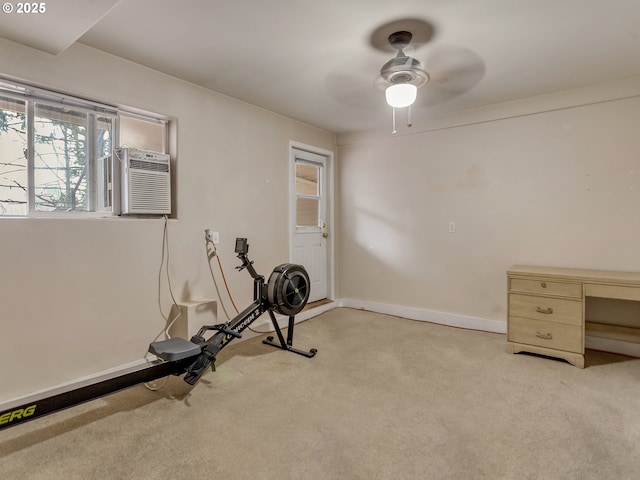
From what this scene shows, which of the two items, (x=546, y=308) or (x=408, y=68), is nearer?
(x=408, y=68)

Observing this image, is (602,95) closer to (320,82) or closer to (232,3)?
(320,82)

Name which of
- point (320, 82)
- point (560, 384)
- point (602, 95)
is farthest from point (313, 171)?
point (560, 384)

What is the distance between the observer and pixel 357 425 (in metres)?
1.96

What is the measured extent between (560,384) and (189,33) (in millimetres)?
3594

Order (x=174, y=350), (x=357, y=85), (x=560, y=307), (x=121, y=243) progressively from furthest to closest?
(x=357, y=85) < (x=560, y=307) < (x=121, y=243) < (x=174, y=350)

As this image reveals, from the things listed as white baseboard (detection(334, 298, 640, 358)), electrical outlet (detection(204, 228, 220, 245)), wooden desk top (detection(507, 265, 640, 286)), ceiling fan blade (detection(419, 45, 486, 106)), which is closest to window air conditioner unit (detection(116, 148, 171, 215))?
electrical outlet (detection(204, 228, 220, 245))

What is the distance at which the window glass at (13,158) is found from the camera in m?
2.16

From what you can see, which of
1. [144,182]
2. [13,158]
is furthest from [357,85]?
[13,158]

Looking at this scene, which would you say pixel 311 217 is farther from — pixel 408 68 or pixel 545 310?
pixel 545 310

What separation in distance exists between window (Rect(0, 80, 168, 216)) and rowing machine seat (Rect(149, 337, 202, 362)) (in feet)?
3.94

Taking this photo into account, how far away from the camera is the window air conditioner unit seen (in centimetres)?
259

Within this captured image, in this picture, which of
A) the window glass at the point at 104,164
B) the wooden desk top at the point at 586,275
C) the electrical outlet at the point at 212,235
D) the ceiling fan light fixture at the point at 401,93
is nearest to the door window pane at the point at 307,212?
the electrical outlet at the point at 212,235

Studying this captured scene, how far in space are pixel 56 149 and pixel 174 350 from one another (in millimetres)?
1666

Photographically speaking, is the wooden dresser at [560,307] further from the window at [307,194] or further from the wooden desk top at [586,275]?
the window at [307,194]
